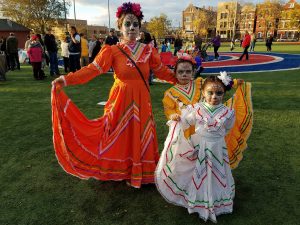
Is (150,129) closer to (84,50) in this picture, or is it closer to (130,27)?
(130,27)

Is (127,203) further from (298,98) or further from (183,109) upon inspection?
(298,98)

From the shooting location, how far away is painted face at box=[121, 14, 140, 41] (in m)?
3.39

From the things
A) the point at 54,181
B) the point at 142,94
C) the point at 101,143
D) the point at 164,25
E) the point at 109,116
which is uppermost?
the point at 164,25

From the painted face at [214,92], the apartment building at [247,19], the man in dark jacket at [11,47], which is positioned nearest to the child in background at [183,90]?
the painted face at [214,92]

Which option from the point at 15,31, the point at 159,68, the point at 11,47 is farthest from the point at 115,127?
the point at 15,31

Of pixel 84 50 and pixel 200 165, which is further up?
pixel 84 50

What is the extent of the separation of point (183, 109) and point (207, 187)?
35.7 inches

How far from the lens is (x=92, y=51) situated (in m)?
14.3

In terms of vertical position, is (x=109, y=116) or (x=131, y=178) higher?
(x=109, y=116)

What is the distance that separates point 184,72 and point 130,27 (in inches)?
34.5

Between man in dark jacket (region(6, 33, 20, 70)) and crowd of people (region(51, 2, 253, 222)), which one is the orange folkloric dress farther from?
man in dark jacket (region(6, 33, 20, 70))

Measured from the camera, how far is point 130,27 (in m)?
3.39

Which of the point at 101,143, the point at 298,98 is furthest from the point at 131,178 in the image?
the point at 298,98

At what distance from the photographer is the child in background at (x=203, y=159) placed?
117 inches
